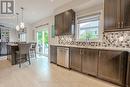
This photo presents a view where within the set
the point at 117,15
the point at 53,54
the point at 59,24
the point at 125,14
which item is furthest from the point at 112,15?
the point at 53,54

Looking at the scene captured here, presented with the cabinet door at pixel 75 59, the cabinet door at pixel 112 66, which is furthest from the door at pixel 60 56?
the cabinet door at pixel 112 66

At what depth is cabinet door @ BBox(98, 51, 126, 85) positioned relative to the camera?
3.03m

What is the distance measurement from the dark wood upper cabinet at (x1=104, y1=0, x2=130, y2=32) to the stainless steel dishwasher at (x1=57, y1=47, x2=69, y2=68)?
6.40 ft

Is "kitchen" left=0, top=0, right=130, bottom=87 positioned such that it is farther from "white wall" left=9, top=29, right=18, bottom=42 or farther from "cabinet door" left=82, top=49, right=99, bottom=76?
"white wall" left=9, top=29, right=18, bottom=42

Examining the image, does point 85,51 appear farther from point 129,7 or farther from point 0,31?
point 0,31

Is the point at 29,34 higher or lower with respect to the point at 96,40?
higher

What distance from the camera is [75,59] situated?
14.9 feet

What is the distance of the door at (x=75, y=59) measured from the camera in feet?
14.3

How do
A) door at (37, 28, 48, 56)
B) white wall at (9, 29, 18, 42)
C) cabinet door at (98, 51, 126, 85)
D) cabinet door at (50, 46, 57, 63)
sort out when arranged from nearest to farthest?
cabinet door at (98, 51, 126, 85) < cabinet door at (50, 46, 57, 63) < door at (37, 28, 48, 56) < white wall at (9, 29, 18, 42)

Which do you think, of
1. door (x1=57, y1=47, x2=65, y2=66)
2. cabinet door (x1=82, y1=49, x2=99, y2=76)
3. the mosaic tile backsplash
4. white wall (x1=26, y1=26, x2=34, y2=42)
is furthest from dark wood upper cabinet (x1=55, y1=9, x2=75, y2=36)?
white wall (x1=26, y1=26, x2=34, y2=42)

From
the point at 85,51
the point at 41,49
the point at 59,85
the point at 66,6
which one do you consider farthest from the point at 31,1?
the point at 41,49

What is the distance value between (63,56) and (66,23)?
4.44 ft

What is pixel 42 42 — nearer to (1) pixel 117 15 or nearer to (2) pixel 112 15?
(2) pixel 112 15

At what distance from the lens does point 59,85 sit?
327 centimetres
